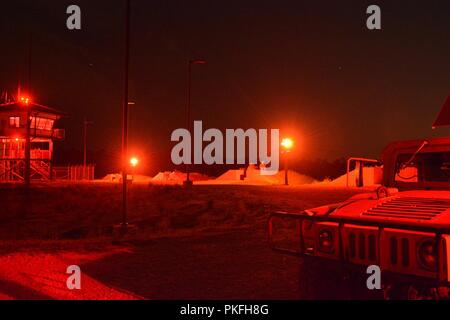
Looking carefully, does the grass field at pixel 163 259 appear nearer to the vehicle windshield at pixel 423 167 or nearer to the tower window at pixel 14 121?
the vehicle windshield at pixel 423 167

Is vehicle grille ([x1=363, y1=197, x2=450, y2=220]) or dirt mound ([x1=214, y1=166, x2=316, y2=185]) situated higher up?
vehicle grille ([x1=363, y1=197, x2=450, y2=220])

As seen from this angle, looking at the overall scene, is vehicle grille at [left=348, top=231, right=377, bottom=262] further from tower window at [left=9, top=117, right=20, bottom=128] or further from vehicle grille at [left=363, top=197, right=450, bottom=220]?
tower window at [left=9, top=117, right=20, bottom=128]

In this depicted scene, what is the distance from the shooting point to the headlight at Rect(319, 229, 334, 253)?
579 cm

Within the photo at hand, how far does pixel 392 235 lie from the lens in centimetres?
516

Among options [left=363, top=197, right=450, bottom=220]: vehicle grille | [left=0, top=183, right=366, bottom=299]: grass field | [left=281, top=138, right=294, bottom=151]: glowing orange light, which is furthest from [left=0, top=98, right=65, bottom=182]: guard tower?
[left=363, top=197, right=450, bottom=220]: vehicle grille

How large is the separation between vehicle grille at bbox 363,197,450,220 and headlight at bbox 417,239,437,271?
0.42m

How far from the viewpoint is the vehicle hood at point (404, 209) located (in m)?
5.25

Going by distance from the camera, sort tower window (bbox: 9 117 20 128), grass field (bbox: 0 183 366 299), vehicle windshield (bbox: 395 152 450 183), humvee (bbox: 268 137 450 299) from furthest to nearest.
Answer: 1. tower window (bbox: 9 117 20 128)
2. grass field (bbox: 0 183 366 299)
3. vehicle windshield (bbox: 395 152 450 183)
4. humvee (bbox: 268 137 450 299)

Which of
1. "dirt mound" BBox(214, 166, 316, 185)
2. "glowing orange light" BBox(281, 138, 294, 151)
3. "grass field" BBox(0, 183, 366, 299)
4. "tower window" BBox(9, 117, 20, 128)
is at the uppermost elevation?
"tower window" BBox(9, 117, 20, 128)

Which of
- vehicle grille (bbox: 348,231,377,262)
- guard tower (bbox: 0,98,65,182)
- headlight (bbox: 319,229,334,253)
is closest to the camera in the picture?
vehicle grille (bbox: 348,231,377,262)

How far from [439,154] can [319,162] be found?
258ft

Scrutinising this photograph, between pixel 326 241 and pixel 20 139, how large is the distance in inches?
1894
